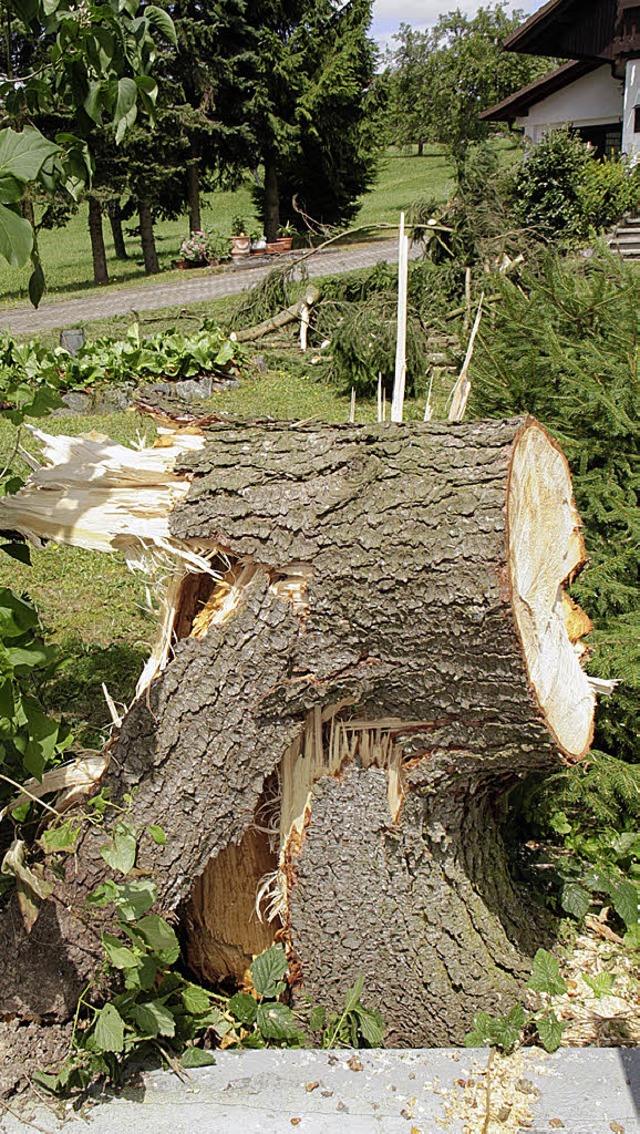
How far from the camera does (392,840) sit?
7.70ft

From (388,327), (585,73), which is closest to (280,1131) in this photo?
(388,327)

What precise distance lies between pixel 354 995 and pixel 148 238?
2016 cm

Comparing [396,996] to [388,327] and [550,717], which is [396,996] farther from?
[388,327]

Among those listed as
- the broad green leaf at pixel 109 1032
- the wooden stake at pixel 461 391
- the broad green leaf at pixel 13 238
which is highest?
the broad green leaf at pixel 13 238

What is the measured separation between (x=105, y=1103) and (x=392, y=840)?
898mm

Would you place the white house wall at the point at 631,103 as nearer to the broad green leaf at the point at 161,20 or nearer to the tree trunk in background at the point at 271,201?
the tree trunk in background at the point at 271,201

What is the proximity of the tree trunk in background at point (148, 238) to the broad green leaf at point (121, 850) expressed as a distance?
19.2 m

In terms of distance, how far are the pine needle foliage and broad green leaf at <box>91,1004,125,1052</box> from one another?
174 centimetres

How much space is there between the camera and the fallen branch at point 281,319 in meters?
10.8

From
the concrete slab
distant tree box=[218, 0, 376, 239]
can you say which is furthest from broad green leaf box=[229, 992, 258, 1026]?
distant tree box=[218, 0, 376, 239]

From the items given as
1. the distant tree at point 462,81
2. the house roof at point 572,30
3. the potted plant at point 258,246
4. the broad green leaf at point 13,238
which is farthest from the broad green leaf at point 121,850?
the distant tree at point 462,81

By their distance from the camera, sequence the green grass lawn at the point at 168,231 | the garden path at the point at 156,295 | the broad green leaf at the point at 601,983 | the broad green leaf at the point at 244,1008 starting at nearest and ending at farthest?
the broad green leaf at the point at 244,1008 → the broad green leaf at the point at 601,983 → the garden path at the point at 156,295 → the green grass lawn at the point at 168,231

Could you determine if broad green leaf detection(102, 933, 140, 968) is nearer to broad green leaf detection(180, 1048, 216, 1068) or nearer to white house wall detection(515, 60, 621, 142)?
broad green leaf detection(180, 1048, 216, 1068)

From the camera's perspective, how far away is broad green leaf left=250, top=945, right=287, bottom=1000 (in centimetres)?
233
